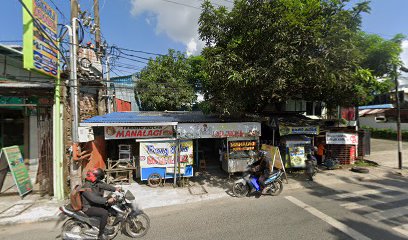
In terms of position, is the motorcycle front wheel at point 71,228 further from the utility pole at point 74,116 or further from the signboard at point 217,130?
the signboard at point 217,130

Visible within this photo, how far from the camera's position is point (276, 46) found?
6980 mm

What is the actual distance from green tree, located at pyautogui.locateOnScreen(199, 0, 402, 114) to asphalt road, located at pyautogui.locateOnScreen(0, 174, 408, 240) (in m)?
3.56

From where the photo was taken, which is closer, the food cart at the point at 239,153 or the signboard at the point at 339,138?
the food cart at the point at 239,153

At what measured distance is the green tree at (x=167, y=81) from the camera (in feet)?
A: 62.1

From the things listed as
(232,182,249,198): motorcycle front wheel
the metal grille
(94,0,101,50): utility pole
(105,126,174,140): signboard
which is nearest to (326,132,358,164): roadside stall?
(232,182,249,198): motorcycle front wheel

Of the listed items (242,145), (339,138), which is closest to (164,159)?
(242,145)

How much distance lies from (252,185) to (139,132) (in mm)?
4894

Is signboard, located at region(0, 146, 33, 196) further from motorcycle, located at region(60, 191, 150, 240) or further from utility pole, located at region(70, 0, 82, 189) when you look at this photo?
motorcycle, located at region(60, 191, 150, 240)

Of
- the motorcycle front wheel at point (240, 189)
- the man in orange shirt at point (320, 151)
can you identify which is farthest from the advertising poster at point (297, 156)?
the motorcycle front wheel at point (240, 189)

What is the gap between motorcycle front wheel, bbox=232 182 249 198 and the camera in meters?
7.69

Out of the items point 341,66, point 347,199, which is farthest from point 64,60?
point 347,199

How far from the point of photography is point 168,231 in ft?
→ 17.6

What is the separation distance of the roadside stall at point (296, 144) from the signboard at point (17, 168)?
1011 cm

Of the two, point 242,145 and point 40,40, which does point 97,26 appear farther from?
point 242,145
